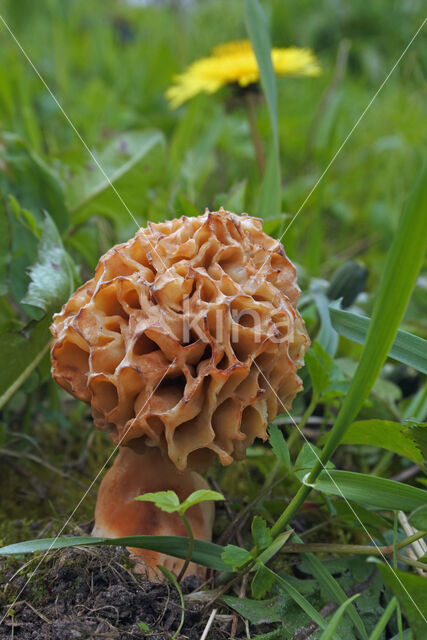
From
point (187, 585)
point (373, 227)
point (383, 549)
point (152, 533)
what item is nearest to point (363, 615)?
point (383, 549)

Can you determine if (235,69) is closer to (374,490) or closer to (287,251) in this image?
(287,251)

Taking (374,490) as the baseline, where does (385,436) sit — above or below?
above

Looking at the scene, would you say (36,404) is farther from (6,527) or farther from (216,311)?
(216,311)

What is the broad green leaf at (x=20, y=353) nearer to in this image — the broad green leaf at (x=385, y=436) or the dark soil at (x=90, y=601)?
the dark soil at (x=90, y=601)

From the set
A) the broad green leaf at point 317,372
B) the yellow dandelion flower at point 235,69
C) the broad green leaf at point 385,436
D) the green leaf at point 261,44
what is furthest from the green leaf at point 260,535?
the yellow dandelion flower at point 235,69

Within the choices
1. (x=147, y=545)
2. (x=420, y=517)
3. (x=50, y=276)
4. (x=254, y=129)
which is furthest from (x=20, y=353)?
(x=254, y=129)

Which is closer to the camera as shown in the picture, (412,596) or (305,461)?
(412,596)

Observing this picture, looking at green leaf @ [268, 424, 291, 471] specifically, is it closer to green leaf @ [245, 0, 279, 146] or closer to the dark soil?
the dark soil
